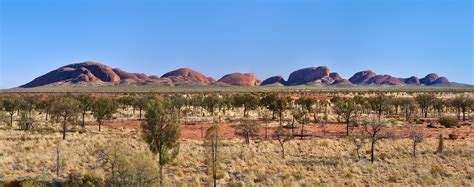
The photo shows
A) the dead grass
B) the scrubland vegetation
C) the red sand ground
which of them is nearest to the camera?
the scrubland vegetation

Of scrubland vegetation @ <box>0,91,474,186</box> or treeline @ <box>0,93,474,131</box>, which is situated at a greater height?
treeline @ <box>0,93,474,131</box>

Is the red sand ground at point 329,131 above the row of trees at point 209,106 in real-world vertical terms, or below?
below

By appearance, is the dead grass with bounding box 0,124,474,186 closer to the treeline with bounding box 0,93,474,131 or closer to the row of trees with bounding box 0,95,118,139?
the row of trees with bounding box 0,95,118,139

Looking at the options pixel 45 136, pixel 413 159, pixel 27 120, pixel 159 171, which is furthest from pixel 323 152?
pixel 27 120

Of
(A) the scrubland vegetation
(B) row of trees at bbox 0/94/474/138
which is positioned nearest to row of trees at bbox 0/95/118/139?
(B) row of trees at bbox 0/94/474/138

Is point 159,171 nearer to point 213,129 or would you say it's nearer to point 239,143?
point 213,129

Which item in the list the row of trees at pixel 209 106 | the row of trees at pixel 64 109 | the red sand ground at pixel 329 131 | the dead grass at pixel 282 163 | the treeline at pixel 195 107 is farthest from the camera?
the treeline at pixel 195 107

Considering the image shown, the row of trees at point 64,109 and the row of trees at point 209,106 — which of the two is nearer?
the row of trees at point 64,109

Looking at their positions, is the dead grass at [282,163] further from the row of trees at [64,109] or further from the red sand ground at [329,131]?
the row of trees at [64,109]

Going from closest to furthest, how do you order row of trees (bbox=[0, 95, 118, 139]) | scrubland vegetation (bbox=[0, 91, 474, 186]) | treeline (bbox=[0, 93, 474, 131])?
scrubland vegetation (bbox=[0, 91, 474, 186]) → row of trees (bbox=[0, 95, 118, 139]) → treeline (bbox=[0, 93, 474, 131])

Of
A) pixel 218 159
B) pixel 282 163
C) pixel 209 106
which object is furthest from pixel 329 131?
pixel 209 106

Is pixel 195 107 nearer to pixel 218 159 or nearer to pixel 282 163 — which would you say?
pixel 218 159

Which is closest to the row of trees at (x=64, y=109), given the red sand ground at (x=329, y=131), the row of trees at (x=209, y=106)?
the row of trees at (x=209, y=106)

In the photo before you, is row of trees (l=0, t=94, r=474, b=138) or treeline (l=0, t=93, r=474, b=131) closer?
row of trees (l=0, t=94, r=474, b=138)
